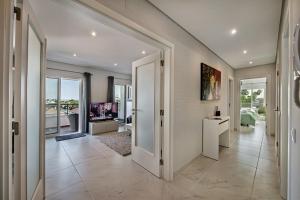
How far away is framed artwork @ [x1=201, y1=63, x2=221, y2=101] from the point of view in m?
3.27

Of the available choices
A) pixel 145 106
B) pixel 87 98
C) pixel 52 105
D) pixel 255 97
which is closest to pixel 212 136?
pixel 145 106

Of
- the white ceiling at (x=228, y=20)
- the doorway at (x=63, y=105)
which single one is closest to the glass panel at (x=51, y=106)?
the doorway at (x=63, y=105)

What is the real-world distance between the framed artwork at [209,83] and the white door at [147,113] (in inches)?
53.7

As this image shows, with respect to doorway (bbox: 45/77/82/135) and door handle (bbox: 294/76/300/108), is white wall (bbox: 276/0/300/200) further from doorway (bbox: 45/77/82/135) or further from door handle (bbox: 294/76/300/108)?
doorway (bbox: 45/77/82/135)

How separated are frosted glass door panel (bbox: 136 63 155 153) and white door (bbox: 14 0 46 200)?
5.05ft

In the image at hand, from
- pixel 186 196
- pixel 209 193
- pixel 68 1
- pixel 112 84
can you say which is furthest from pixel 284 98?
pixel 112 84

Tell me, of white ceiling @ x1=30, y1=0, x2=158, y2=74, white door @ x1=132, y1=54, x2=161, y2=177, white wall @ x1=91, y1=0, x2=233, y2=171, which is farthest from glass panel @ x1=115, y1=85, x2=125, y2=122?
white wall @ x1=91, y1=0, x2=233, y2=171

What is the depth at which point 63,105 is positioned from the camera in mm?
5734

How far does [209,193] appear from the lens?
1.96 meters

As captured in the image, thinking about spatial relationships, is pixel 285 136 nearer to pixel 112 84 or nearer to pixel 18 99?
pixel 18 99

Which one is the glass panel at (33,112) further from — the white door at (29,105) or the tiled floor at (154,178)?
the tiled floor at (154,178)

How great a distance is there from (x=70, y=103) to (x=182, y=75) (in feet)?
16.8

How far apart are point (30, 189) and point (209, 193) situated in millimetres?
2071

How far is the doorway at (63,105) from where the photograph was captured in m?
5.19
